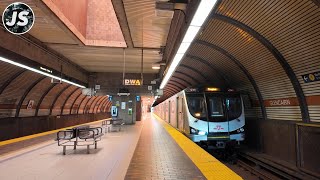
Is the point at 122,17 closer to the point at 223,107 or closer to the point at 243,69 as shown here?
the point at 223,107

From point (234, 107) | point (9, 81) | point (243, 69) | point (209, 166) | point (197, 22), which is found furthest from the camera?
point (243, 69)

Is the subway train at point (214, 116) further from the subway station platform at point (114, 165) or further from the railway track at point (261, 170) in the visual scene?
the subway station platform at point (114, 165)

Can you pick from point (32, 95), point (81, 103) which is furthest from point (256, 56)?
point (81, 103)

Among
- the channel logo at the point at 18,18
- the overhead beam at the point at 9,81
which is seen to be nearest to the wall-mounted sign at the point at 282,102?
the channel logo at the point at 18,18

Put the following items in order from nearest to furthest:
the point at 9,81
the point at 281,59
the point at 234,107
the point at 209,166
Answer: the point at 209,166 < the point at 281,59 < the point at 234,107 < the point at 9,81

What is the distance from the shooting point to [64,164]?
5.95 m

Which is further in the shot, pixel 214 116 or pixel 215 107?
pixel 215 107

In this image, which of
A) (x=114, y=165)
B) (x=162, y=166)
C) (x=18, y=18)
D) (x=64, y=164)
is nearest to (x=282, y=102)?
(x=162, y=166)

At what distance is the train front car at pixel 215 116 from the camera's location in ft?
30.0

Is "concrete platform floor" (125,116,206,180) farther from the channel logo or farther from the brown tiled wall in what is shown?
the brown tiled wall

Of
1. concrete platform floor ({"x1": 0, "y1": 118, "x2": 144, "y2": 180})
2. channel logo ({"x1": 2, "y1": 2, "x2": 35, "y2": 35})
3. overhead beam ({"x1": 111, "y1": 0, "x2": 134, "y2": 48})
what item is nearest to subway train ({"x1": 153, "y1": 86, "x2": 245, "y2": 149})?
concrete platform floor ({"x1": 0, "y1": 118, "x2": 144, "y2": 180})

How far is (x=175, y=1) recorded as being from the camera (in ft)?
13.9

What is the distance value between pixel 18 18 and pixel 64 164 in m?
3.72

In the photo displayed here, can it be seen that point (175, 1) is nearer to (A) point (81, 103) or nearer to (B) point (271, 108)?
(B) point (271, 108)
